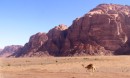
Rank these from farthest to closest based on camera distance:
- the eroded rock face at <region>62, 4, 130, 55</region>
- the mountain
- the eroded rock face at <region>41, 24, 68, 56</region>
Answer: the eroded rock face at <region>41, 24, 68, 56</region> < the eroded rock face at <region>62, 4, 130, 55</region> < the mountain

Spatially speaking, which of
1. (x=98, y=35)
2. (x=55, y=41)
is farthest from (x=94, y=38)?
(x=55, y=41)

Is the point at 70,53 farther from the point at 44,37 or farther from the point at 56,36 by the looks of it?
the point at 44,37

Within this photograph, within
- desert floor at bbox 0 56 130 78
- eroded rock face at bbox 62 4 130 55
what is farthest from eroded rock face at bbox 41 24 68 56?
desert floor at bbox 0 56 130 78

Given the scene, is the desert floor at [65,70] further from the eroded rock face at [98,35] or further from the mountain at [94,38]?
the eroded rock face at [98,35]

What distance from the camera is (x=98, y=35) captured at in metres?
110

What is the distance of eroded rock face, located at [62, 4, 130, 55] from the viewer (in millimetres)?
106125

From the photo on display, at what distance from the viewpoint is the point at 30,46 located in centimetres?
14450

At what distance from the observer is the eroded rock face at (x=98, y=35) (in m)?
106

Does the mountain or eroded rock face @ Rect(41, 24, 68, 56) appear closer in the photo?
the mountain

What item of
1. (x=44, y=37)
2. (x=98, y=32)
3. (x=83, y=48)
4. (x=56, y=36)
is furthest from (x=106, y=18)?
(x=44, y=37)

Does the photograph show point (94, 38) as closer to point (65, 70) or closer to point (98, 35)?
point (98, 35)

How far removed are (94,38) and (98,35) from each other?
1916 mm

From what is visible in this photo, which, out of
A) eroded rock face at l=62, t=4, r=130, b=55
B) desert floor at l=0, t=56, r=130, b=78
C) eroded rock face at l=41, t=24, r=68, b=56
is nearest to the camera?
desert floor at l=0, t=56, r=130, b=78

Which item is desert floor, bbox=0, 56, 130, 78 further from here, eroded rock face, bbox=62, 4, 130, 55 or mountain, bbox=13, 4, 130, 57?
eroded rock face, bbox=62, 4, 130, 55
